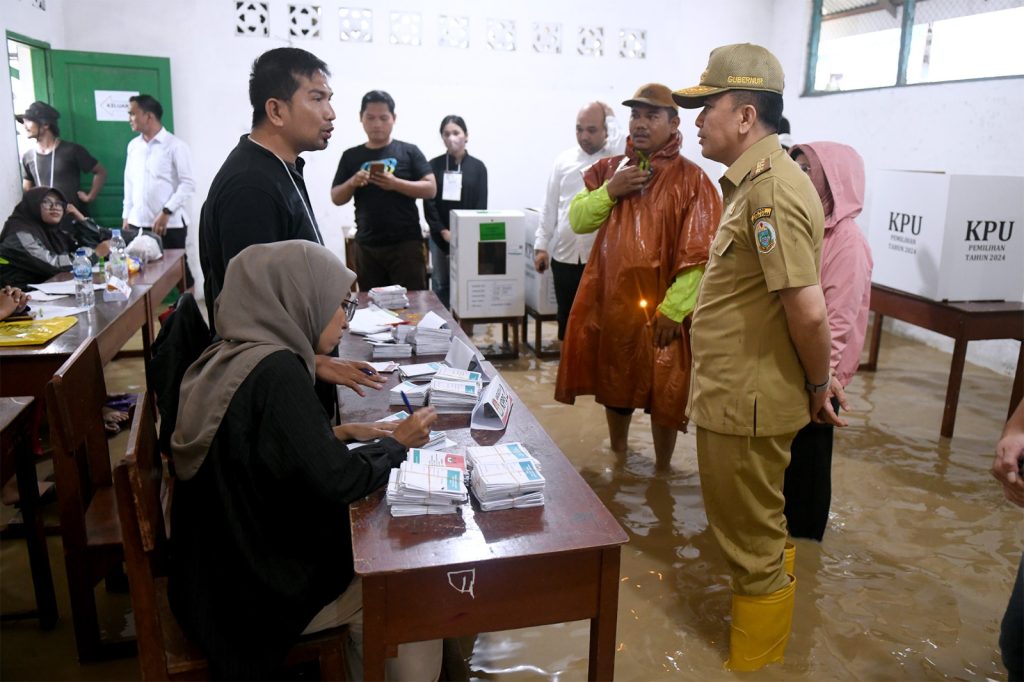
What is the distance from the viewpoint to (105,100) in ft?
20.1

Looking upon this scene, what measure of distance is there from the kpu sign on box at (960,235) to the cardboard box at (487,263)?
2268mm

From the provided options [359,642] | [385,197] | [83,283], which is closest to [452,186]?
[385,197]

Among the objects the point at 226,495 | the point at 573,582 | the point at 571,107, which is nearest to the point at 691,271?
the point at 573,582

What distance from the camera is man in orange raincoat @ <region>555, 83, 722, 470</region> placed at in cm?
288

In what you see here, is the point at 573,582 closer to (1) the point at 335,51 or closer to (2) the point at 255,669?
(2) the point at 255,669

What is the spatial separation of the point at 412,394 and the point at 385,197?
2.46m

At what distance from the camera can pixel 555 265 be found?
4.55m

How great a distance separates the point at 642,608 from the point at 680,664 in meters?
0.28

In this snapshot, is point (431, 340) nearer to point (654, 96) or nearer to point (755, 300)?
point (755, 300)

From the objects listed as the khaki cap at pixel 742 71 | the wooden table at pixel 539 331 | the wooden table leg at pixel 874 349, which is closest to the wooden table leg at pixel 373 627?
the khaki cap at pixel 742 71

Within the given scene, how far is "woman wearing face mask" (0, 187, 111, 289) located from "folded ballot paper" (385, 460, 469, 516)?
2.94 meters

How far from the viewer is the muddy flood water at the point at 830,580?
2.11 m

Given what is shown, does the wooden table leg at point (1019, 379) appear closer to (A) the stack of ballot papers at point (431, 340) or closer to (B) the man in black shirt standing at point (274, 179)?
(A) the stack of ballot papers at point (431, 340)

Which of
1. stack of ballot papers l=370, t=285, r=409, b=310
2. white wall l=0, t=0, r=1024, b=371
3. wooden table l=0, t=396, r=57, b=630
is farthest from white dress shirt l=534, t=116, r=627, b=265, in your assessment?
wooden table l=0, t=396, r=57, b=630
